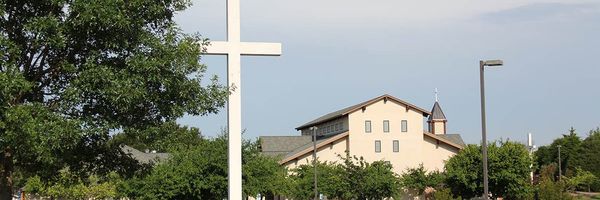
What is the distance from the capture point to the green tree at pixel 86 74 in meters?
12.1

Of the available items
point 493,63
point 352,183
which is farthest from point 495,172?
point 493,63

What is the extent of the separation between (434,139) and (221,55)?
6229cm

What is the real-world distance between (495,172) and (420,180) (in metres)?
9.17

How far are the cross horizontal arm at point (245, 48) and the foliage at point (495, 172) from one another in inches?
1829

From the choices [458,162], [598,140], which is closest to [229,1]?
[458,162]

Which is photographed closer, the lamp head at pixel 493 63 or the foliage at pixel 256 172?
the lamp head at pixel 493 63

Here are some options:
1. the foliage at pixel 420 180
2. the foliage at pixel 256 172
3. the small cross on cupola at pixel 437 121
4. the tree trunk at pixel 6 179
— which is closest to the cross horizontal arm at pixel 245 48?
the tree trunk at pixel 6 179

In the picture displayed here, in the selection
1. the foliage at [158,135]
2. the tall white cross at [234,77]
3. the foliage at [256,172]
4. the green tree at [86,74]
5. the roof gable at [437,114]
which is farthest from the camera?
the roof gable at [437,114]

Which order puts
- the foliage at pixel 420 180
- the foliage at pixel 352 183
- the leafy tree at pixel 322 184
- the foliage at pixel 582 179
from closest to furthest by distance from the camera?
the foliage at pixel 352 183, the leafy tree at pixel 322 184, the foliage at pixel 420 180, the foliage at pixel 582 179

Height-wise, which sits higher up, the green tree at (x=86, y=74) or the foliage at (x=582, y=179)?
the green tree at (x=86, y=74)

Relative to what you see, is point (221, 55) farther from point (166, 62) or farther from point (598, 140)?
point (598, 140)

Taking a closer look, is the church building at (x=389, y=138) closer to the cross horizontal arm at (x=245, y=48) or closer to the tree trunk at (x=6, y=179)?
the cross horizontal arm at (x=245, y=48)

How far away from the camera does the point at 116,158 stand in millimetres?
15820

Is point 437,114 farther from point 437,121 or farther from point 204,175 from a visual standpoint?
point 204,175
